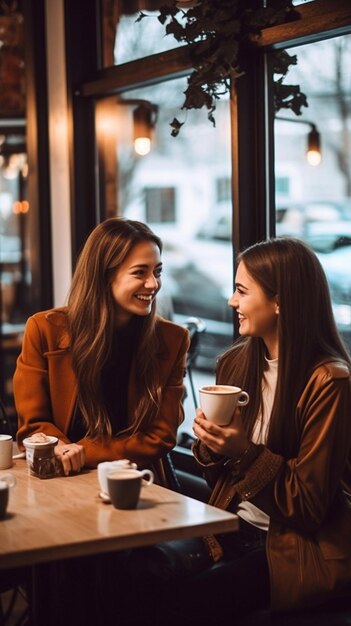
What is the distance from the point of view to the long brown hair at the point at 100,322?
2.67 metres

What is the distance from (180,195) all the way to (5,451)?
196cm

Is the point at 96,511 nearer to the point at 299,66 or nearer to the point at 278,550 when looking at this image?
the point at 278,550

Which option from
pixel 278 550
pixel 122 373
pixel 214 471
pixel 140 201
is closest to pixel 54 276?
pixel 140 201

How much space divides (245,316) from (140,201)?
174 cm

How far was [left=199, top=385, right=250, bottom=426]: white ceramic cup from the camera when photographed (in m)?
2.16

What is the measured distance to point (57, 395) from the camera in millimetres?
2707

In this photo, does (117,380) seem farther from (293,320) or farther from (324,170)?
(324,170)

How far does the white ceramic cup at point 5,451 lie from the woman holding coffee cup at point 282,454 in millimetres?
516

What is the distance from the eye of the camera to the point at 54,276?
4.21 metres

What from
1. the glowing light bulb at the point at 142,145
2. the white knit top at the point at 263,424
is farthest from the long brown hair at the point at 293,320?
the glowing light bulb at the point at 142,145

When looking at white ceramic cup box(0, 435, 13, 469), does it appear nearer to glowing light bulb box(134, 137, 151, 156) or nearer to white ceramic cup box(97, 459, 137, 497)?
white ceramic cup box(97, 459, 137, 497)

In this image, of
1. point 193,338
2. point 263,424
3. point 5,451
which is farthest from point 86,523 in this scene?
point 193,338

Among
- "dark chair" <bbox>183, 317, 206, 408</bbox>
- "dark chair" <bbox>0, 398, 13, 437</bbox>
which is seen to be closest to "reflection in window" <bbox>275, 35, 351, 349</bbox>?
"dark chair" <bbox>183, 317, 206, 408</bbox>

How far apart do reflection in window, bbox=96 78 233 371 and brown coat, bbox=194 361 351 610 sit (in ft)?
4.22
